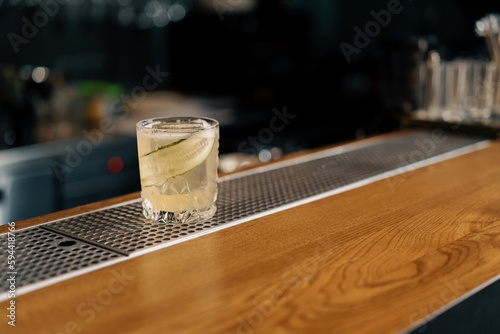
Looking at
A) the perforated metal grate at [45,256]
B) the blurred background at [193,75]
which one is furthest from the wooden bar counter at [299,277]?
→ the blurred background at [193,75]

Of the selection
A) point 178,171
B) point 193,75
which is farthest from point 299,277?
point 193,75

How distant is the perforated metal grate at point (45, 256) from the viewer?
729mm

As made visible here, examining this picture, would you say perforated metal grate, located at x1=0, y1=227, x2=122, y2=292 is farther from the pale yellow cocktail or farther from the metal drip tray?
the pale yellow cocktail

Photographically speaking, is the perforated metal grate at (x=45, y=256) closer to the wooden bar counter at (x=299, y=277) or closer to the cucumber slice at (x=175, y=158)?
the wooden bar counter at (x=299, y=277)

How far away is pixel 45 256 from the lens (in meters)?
0.79

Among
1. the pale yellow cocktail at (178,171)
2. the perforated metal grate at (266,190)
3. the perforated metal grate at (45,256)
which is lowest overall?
the perforated metal grate at (266,190)

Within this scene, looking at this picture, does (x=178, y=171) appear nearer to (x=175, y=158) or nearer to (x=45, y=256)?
(x=175, y=158)

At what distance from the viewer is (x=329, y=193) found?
1.10 metres

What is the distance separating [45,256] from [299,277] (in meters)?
0.37

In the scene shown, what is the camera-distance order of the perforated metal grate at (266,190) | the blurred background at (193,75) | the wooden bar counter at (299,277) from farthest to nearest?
the blurred background at (193,75) < the perforated metal grate at (266,190) < the wooden bar counter at (299,277)

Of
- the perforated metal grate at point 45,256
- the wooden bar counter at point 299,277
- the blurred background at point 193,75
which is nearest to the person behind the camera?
the wooden bar counter at point 299,277

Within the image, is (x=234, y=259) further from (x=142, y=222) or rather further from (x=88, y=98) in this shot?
(x=88, y=98)

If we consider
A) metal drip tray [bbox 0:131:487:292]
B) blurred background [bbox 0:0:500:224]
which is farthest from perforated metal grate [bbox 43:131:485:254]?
blurred background [bbox 0:0:500:224]

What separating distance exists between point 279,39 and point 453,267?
3.17 metres
